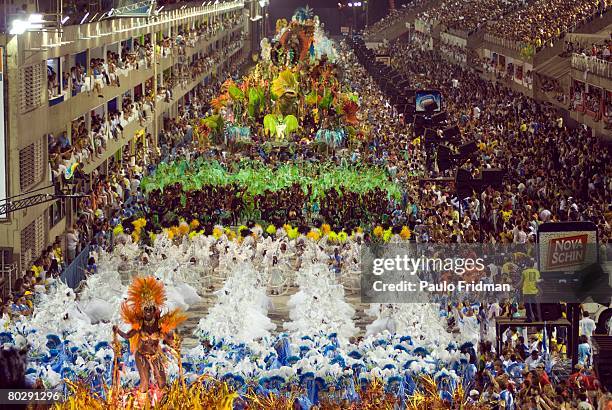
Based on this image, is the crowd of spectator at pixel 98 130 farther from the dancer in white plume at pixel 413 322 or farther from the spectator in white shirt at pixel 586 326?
the spectator in white shirt at pixel 586 326

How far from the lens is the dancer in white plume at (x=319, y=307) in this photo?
95.9 feet

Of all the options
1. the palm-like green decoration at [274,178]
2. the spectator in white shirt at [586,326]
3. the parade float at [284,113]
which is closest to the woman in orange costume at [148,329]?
the spectator in white shirt at [586,326]

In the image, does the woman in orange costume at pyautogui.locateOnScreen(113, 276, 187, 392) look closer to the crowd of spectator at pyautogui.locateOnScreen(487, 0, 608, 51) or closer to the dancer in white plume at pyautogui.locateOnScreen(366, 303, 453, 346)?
the dancer in white plume at pyautogui.locateOnScreen(366, 303, 453, 346)

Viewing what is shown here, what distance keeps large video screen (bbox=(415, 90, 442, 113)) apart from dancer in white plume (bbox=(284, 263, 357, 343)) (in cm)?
2942

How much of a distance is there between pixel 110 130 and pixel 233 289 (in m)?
22.3

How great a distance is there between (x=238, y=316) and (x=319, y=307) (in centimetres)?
163

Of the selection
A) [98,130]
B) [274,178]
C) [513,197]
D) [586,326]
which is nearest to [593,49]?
[274,178]

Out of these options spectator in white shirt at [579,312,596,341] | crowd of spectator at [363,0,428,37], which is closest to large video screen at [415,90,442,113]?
spectator in white shirt at [579,312,596,341]

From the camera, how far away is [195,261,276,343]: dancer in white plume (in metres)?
29.3

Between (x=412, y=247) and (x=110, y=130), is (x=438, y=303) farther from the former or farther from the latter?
(x=110, y=130)

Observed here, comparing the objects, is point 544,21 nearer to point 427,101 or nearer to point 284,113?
point 427,101

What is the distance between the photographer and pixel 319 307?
30391 millimetres

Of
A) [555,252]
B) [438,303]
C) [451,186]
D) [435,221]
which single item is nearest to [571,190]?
[451,186]

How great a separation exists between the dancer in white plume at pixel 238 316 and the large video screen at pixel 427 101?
3139 cm
